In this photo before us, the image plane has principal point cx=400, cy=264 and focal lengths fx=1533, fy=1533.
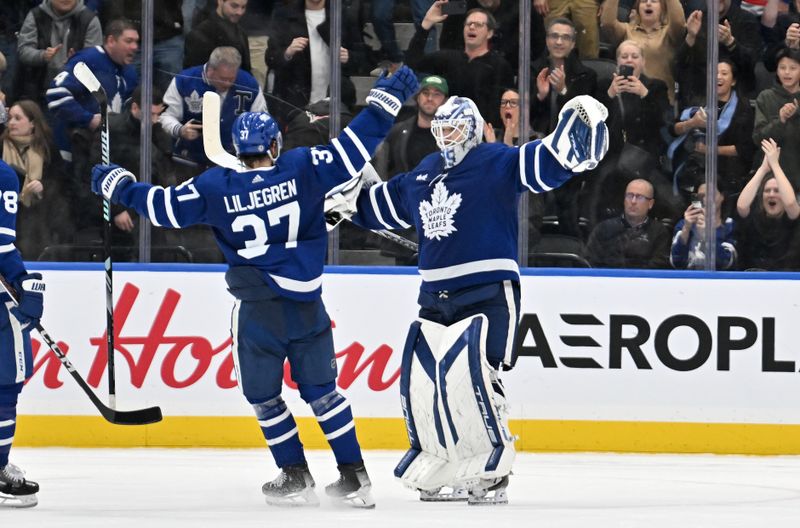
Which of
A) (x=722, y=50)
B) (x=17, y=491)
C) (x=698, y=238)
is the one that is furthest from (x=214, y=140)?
(x=722, y=50)

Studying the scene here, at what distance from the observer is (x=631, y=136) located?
22.6ft

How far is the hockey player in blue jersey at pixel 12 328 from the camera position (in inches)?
181

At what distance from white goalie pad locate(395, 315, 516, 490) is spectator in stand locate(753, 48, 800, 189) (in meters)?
2.63

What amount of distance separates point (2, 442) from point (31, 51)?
2809 millimetres

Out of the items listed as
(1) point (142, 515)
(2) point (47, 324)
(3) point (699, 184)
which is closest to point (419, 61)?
(3) point (699, 184)

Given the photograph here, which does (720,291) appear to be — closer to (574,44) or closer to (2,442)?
(574,44)

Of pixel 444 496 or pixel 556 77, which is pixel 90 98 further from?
pixel 444 496

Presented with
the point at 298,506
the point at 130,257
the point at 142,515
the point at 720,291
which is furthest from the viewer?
the point at 130,257

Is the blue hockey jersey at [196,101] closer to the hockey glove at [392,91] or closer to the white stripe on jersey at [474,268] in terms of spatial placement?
the hockey glove at [392,91]

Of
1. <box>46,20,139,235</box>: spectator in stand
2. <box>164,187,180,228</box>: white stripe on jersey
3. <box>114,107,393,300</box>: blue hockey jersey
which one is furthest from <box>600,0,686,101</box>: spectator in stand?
<box>164,187,180,228</box>: white stripe on jersey

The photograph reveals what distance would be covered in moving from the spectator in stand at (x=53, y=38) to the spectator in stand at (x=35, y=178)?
0.55ft

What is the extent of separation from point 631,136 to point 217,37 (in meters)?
1.94

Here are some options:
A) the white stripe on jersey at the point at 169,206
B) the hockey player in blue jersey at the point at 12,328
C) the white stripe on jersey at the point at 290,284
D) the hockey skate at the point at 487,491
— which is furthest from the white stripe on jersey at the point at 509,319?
the hockey player in blue jersey at the point at 12,328

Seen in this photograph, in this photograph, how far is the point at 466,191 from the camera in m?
4.76
